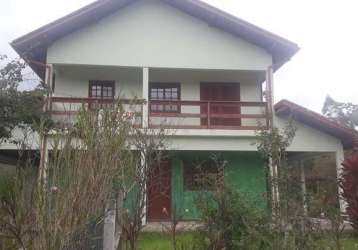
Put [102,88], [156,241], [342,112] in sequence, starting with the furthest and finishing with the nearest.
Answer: [342,112] < [102,88] < [156,241]

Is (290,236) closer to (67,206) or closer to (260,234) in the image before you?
(260,234)

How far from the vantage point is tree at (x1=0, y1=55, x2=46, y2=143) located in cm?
1059

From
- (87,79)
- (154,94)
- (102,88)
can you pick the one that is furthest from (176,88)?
(87,79)

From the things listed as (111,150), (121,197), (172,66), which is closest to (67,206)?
(111,150)

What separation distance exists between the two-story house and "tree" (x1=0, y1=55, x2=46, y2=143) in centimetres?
226

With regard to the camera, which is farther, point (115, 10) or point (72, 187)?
point (115, 10)

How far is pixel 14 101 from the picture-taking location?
422 inches

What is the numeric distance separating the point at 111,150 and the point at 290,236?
120 inches

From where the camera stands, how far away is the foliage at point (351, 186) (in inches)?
444

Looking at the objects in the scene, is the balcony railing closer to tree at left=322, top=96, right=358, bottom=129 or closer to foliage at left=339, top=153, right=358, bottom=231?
foliage at left=339, top=153, right=358, bottom=231

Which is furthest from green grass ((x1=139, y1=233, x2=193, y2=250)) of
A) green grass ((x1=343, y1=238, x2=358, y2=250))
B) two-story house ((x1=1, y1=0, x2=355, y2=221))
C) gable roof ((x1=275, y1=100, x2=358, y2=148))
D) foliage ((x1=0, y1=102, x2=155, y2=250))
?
gable roof ((x1=275, y1=100, x2=358, y2=148))

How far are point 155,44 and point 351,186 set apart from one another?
8.09 meters

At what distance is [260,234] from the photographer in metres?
5.96

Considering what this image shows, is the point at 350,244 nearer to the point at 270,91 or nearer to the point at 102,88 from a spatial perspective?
the point at 270,91
